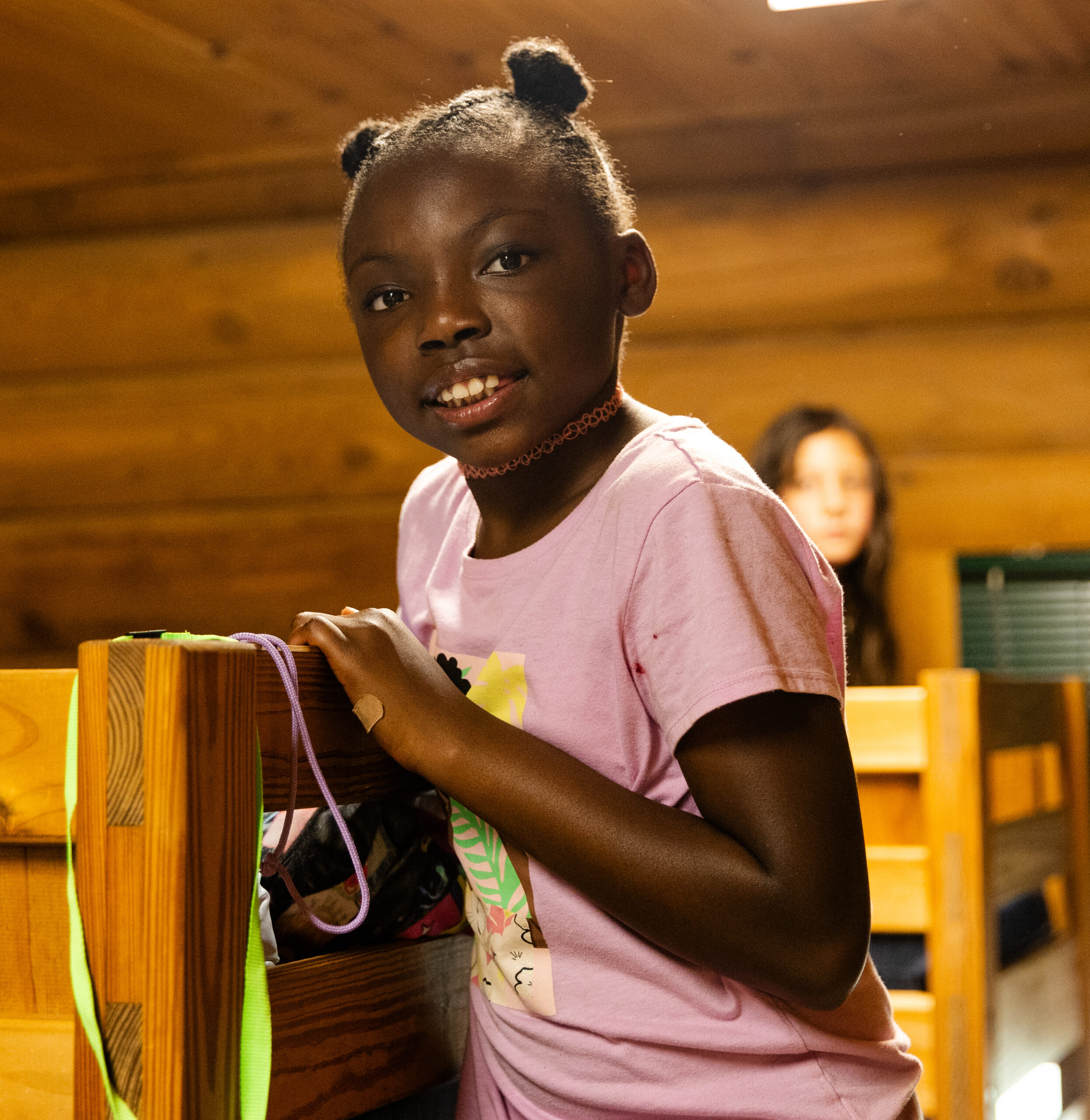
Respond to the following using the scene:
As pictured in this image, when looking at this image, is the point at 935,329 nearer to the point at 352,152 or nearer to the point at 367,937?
the point at 352,152

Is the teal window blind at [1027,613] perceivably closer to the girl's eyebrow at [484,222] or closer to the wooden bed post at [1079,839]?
the wooden bed post at [1079,839]

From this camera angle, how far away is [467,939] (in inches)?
38.8

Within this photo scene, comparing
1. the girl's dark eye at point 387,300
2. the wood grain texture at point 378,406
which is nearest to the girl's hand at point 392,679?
the girl's dark eye at point 387,300

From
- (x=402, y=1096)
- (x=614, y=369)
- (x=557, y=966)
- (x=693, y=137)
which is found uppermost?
(x=693, y=137)

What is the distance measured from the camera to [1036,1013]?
212cm

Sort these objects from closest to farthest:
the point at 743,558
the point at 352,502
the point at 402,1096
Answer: the point at 743,558
the point at 402,1096
the point at 352,502

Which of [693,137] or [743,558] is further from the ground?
[693,137]

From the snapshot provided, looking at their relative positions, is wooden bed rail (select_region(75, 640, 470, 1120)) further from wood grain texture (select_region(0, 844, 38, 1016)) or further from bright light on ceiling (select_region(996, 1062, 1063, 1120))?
bright light on ceiling (select_region(996, 1062, 1063, 1120))

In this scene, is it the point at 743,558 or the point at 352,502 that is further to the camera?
the point at 352,502

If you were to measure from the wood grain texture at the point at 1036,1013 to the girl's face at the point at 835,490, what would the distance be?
0.88 metres

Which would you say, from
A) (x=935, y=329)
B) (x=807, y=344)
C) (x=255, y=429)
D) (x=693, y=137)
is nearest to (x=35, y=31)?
(x=255, y=429)

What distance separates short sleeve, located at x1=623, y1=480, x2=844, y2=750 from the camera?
737 millimetres

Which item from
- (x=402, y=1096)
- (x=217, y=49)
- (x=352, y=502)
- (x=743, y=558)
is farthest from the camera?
(x=352, y=502)

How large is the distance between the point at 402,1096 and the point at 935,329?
2310 mm
